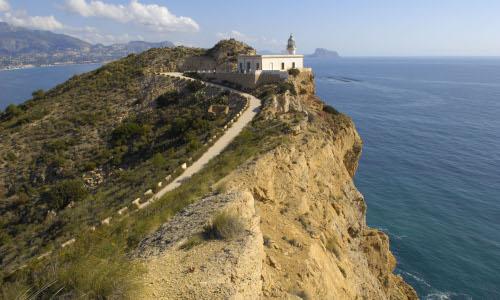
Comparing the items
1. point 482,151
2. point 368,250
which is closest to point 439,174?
point 482,151

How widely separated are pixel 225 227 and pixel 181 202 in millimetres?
4769

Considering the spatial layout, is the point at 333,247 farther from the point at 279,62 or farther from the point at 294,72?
the point at 279,62

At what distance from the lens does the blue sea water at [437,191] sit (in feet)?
113

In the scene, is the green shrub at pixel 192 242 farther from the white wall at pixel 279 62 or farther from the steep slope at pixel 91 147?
the white wall at pixel 279 62

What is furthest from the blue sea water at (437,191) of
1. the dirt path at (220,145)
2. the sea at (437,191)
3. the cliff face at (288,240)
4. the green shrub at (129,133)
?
the green shrub at (129,133)

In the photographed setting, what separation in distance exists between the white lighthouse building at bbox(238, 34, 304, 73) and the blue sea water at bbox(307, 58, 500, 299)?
21030 mm

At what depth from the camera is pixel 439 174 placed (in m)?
Answer: 53.7

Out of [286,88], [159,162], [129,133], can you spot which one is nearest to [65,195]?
[159,162]

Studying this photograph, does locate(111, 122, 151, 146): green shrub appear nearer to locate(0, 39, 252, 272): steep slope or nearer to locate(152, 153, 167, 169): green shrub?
locate(0, 39, 252, 272): steep slope

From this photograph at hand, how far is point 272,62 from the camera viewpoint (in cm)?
4512

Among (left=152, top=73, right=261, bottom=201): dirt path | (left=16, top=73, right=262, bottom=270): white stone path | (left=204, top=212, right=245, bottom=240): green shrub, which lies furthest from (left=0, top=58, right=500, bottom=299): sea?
(left=204, top=212, right=245, bottom=240): green shrub

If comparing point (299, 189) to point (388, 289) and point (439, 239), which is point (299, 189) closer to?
point (388, 289)

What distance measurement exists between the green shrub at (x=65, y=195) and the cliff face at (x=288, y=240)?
14278mm

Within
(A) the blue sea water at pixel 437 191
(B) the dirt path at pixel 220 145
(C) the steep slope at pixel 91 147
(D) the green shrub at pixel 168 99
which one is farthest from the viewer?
(D) the green shrub at pixel 168 99
